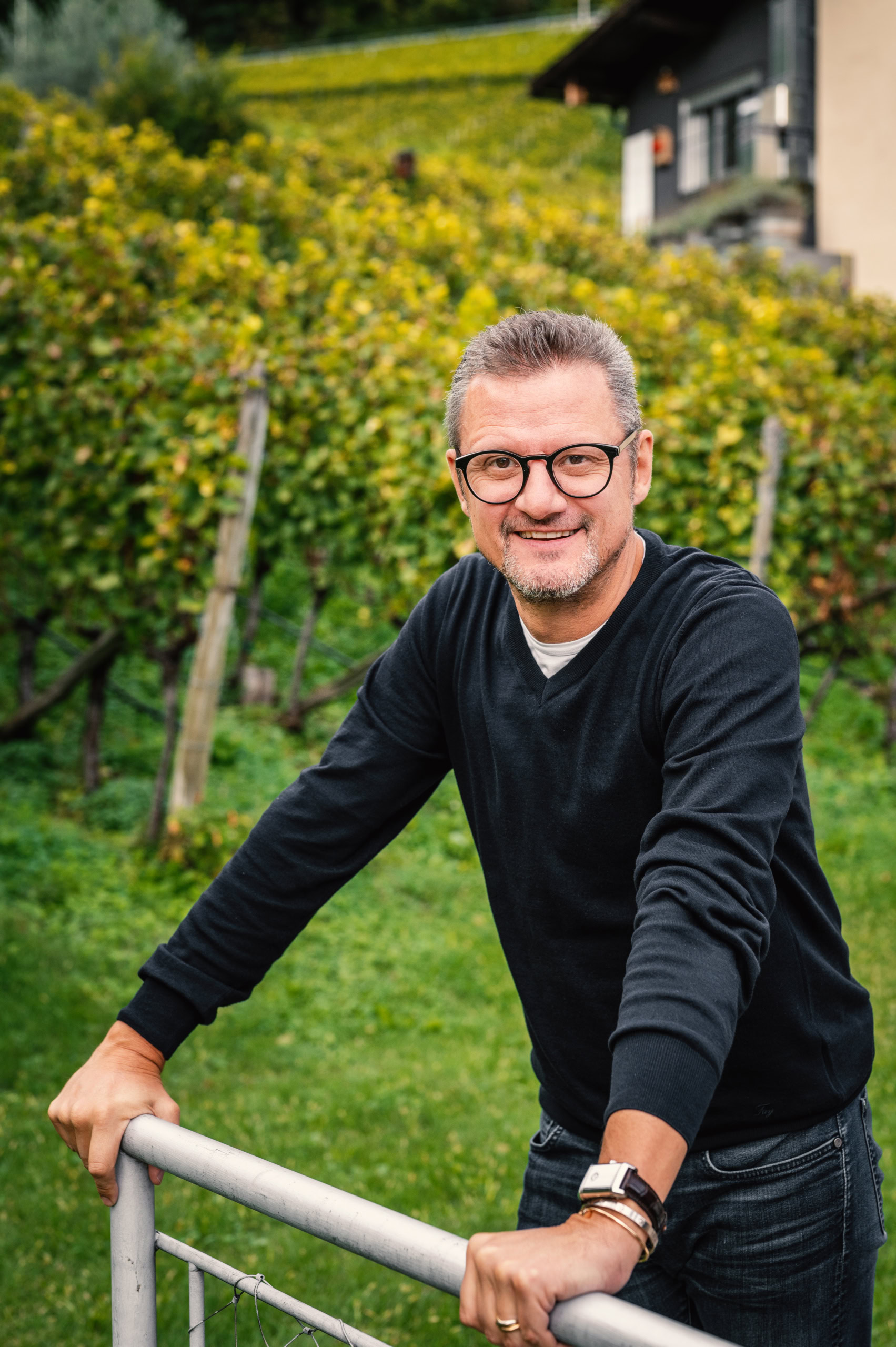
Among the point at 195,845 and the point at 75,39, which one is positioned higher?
the point at 75,39

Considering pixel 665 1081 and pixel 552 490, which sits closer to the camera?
pixel 665 1081

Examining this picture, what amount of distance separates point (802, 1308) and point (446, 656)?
111 cm

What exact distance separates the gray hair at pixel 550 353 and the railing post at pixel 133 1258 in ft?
3.64

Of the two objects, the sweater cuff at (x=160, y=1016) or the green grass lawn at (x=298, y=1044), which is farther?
the green grass lawn at (x=298, y=1044)

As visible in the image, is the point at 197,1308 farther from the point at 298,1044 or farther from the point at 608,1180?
the point at 298,1044

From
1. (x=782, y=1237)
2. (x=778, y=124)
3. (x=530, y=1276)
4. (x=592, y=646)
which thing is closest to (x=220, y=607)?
(x=592, y=646)

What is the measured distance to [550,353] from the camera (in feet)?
5.23

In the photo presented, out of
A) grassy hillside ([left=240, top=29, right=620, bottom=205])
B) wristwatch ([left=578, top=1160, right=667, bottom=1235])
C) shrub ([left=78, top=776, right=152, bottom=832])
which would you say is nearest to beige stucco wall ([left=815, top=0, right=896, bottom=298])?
grassy hillside ([left=240, top=29, right=620, bottom=205])

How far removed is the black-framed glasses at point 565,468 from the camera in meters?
1.61

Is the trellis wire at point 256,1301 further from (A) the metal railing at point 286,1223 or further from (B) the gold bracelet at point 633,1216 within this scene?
(B) the gold bracelet at point 633,1216

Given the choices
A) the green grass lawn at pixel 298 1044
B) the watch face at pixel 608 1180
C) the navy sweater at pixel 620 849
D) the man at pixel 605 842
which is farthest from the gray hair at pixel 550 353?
the green grass lawn at pixel 298 1044

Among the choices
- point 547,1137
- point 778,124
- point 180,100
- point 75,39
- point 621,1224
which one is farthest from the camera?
point 75,39

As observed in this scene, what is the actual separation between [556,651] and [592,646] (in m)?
0.07

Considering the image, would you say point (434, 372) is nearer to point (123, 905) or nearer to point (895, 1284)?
point (123, 905)
